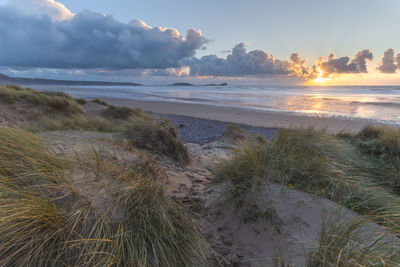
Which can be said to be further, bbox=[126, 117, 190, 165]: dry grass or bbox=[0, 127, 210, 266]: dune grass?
bbox=[126, 117, 190, 165]: dry grass

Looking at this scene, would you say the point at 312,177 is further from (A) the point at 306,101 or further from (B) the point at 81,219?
(A) the point at 306,101

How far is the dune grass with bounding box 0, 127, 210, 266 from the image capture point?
1663 millimetres

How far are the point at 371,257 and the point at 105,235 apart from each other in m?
2.14

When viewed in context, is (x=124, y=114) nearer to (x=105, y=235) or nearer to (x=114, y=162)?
(x=114, y=162)

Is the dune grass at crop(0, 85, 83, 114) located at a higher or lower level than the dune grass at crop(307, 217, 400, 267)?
higher

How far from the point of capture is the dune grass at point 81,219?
5.46 ft

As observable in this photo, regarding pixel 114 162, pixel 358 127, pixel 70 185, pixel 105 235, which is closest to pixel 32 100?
pixel 114 162

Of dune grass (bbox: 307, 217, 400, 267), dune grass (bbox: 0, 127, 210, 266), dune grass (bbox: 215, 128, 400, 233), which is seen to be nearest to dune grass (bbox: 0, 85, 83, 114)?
dune grass (bbox: 0, 127, 210, 266)

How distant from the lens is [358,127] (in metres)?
12.6

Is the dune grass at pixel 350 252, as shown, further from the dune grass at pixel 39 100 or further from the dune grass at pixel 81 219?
the dune grass at pixel 39 100

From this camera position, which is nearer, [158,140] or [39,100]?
[158,140]

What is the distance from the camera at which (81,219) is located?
6.44 ft

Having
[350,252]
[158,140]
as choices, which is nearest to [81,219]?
[350,252]

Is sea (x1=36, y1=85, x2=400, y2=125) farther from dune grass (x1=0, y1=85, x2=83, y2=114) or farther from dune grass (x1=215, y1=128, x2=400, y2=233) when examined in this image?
dune grass (x1=0, y1=85, x2=83, y2=114)
